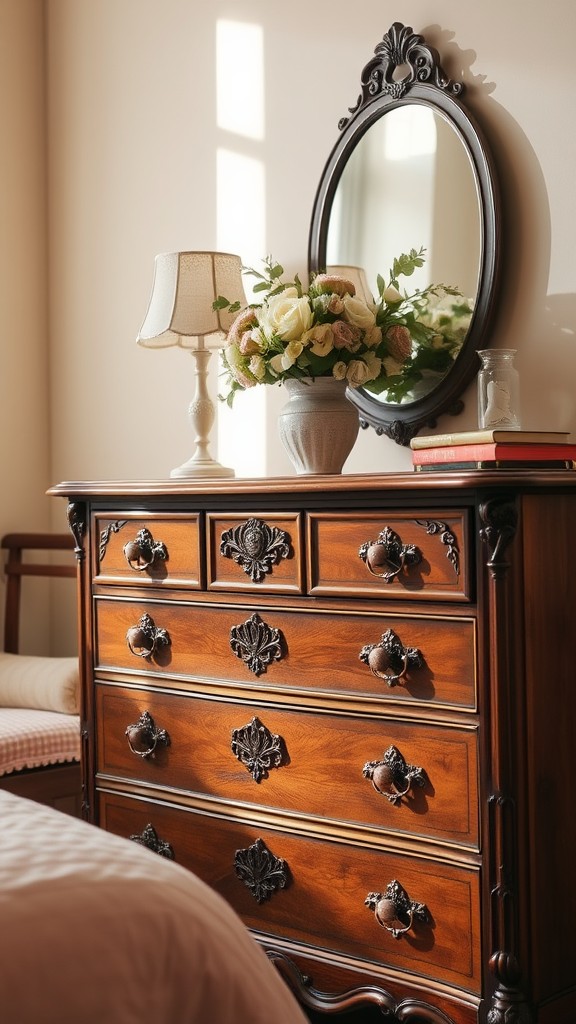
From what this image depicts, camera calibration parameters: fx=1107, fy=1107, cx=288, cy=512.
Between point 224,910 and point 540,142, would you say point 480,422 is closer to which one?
point 540,142

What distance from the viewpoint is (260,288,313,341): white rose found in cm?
221

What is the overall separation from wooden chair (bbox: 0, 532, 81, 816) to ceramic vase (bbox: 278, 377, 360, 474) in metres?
1.15

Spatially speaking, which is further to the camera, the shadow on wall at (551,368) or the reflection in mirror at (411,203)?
the reflection in mirror at (411,203)

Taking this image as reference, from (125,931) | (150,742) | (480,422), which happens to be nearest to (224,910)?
(125,931)

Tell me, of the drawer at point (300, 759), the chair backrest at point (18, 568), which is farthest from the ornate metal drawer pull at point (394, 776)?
the chair backrest at point (18, 568)

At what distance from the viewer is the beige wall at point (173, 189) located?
2350 mm

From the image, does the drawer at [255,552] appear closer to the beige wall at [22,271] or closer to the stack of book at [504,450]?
the stack of book at [504,450]

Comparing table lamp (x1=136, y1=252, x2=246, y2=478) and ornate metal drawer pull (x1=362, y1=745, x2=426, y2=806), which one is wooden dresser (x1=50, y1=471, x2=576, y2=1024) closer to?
A: ornate metal drawer pull (x1=362, y1=745, x2=426, y2=806)

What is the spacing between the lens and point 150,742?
2.36 meters

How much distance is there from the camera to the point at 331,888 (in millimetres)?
2051

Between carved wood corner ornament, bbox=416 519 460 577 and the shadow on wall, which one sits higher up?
the shadow on wall

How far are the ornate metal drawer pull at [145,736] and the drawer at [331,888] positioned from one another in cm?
12

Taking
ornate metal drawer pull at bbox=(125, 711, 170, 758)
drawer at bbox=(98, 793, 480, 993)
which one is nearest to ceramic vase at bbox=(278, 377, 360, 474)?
ornate metal drawer pull at bbox=(125, 711, 170, 758)

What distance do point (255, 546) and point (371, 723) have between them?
418 mm
